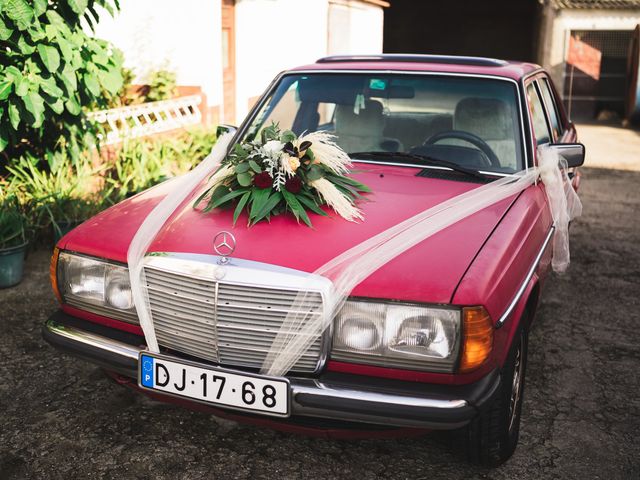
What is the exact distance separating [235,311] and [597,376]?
2156mm

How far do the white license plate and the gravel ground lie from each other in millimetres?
478

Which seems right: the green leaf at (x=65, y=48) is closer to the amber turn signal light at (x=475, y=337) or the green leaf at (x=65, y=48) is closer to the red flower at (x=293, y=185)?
the red flower at (x=293, y=185)

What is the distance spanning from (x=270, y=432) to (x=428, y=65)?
6.84 ft

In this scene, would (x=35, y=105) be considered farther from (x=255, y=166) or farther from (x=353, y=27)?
(x=353, y=27)

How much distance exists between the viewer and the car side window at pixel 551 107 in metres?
4.48

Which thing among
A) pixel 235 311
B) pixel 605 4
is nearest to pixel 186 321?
pixel 235 311

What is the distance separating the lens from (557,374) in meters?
3.67

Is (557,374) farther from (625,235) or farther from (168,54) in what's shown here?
(168,54)

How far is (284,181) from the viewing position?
2904 millimetres

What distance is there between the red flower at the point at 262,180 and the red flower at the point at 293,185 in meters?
0.07

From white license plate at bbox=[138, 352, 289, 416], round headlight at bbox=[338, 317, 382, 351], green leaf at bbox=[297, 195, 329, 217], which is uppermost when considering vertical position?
green leaf at bbox=[297, 195, 329, 217]

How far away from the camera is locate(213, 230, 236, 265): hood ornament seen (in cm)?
249

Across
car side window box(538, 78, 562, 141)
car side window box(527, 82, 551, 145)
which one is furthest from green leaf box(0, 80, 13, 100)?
car side window box(538, 78, 562, 141)

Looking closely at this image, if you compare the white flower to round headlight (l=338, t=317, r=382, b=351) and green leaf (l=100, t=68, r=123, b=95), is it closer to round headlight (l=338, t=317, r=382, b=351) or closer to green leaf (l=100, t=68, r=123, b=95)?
round headlight (l=338, t=317, r=382, b=351)
